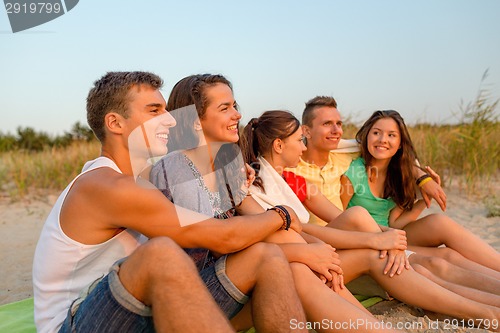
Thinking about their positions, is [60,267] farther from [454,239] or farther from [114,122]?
[454,239]

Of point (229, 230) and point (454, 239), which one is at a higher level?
point (229, 230)

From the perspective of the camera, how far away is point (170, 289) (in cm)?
183

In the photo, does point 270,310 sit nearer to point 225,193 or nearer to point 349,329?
point 349,329

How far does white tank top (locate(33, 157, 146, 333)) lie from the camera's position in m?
2.08

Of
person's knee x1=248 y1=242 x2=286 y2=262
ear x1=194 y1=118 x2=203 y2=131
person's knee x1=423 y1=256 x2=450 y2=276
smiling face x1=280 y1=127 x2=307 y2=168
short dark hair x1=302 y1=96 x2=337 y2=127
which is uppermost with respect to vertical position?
ear x1=194 y1=118 x2=203 y2=131

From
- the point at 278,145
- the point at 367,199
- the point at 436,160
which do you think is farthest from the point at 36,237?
the point at 436,160

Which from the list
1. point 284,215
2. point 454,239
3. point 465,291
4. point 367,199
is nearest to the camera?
point 284,215

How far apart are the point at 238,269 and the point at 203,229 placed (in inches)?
9.7

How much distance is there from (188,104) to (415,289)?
1753 millimetres

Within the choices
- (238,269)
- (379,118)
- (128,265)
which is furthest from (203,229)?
(379,118)

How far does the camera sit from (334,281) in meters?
2.60

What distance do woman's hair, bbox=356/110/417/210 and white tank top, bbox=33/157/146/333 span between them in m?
2.49

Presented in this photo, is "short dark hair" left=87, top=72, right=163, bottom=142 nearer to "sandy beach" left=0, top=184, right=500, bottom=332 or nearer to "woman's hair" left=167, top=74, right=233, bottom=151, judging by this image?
"woman's hair" left=167, top=74, right=233, bottom=151

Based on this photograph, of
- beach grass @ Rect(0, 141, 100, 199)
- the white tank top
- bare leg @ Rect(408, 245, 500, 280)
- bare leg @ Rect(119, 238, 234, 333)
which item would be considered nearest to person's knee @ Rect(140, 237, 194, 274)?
bare leg @ Rect(119, 238, 234, 333)
